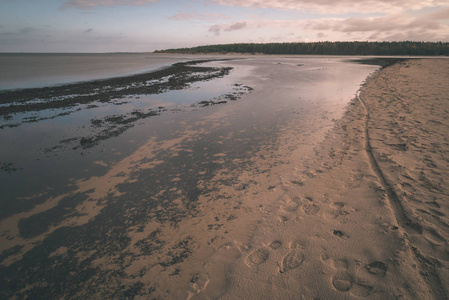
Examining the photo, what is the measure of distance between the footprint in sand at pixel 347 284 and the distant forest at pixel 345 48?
4707 inches

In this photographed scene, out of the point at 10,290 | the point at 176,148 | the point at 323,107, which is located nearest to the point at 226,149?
the point at 176,148

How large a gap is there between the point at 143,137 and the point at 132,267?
215 inches

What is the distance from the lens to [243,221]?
3.76 m

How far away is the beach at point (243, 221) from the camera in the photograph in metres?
2.70

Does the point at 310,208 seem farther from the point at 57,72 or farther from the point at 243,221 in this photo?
the point at 57,72

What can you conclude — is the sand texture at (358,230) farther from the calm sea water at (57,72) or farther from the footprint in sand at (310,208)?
the calm sea water at (57,72)

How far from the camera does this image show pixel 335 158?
570 centimetres

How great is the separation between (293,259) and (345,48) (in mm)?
131892

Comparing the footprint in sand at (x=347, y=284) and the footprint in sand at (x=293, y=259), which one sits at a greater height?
the footprint in sand at (x=347, y=284)

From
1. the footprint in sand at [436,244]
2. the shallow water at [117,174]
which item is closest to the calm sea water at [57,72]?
the shallow water at [117,174]

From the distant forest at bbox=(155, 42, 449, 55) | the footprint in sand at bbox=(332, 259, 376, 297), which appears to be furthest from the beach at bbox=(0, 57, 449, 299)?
the distant forest at bbox=(155, 42, 449, 55)

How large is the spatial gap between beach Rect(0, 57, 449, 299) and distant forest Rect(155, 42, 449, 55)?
377 ft

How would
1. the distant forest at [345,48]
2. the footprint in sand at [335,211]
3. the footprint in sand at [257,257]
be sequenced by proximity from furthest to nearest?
the distant forest at [345,48]
the footprint in sand at [335,211]
the footprint in sand at [257,257]

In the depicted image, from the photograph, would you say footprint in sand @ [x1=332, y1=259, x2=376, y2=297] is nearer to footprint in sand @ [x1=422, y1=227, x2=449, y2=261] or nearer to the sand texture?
the sand texture
